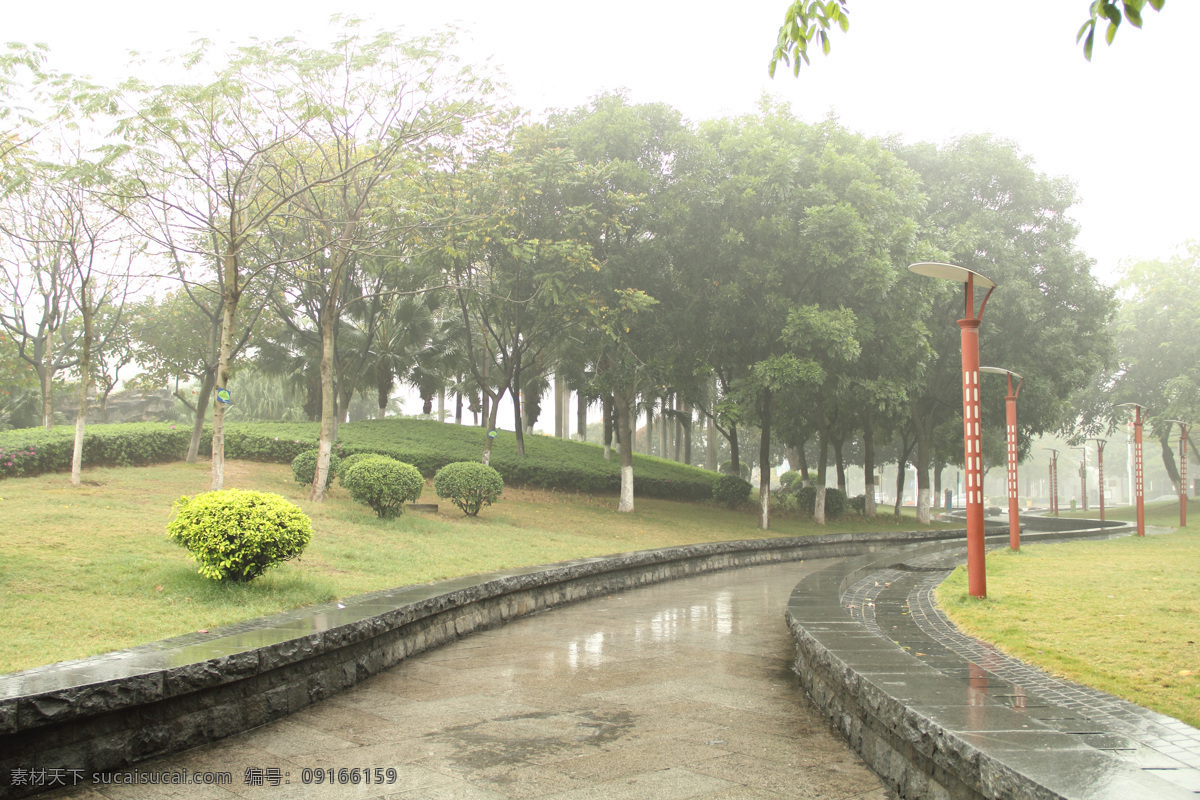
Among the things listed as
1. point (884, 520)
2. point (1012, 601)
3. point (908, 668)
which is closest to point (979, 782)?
point (908, 668)

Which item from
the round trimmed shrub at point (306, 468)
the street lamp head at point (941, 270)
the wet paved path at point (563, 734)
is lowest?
the wet paved path at point (563, 734)

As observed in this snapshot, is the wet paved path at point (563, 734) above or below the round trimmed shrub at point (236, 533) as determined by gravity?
below

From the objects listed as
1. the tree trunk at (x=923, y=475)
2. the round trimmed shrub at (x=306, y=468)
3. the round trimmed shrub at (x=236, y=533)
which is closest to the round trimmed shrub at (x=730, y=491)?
the tree trunk at (x=923, y=475)

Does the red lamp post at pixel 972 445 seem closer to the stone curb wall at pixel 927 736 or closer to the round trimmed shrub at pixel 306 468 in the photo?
the stone curb wall at pixel 927 736

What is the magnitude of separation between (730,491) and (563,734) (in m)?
23.7

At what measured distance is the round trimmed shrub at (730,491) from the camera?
28.0 m

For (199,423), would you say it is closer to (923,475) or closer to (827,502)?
(827,502)

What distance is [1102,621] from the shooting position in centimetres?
726

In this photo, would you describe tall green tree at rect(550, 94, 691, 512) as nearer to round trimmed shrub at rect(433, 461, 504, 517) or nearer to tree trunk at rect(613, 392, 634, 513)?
tree trunk at rect(613, 392, 634, 513)

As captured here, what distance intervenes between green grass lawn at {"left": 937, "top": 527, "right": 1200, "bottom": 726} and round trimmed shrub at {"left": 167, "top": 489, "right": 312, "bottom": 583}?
6311 mm

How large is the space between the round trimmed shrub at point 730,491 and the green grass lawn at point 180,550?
5996 millimetres

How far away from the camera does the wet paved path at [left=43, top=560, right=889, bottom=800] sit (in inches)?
152

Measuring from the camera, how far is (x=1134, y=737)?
3414mm

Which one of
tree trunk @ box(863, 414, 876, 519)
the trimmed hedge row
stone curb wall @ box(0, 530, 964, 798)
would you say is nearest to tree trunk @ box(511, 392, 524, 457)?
the trimmed hedge row
